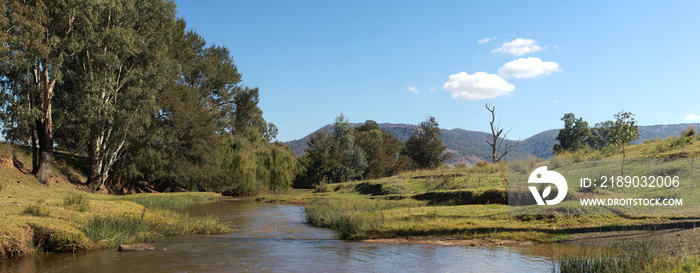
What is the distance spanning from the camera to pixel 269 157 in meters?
49.1

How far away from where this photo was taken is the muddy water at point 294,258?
10.0 m

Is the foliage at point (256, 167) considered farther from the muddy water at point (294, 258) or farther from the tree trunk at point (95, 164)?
the muddy water at point (294, 258)

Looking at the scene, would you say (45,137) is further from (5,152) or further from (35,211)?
(35,211)

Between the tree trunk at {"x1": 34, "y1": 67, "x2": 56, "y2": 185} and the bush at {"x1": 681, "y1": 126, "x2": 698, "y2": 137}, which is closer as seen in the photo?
the bush at {"x1": 681, "y1": 126, "x2": 698, "y2": 137}

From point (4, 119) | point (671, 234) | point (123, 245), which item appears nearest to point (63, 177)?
point (4, 119)

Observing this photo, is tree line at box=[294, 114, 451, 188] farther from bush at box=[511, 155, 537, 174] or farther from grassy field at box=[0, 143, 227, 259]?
grassy field at box=[0, 143, 227, 259]

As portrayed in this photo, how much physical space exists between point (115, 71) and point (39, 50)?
32.6 ft

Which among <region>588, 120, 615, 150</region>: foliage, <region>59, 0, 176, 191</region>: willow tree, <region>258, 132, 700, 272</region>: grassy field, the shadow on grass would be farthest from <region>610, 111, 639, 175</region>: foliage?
<region>588, 120, 615, 150</region>: foliage

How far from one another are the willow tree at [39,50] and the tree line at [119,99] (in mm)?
68

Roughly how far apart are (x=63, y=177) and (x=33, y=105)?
882cm

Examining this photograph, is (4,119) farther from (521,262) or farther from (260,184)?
(521,262)

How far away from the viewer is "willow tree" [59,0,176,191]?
97.0ft

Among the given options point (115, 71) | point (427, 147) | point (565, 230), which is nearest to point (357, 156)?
point (427, 147)

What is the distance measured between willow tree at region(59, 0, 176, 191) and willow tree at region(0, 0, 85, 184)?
1.13m
